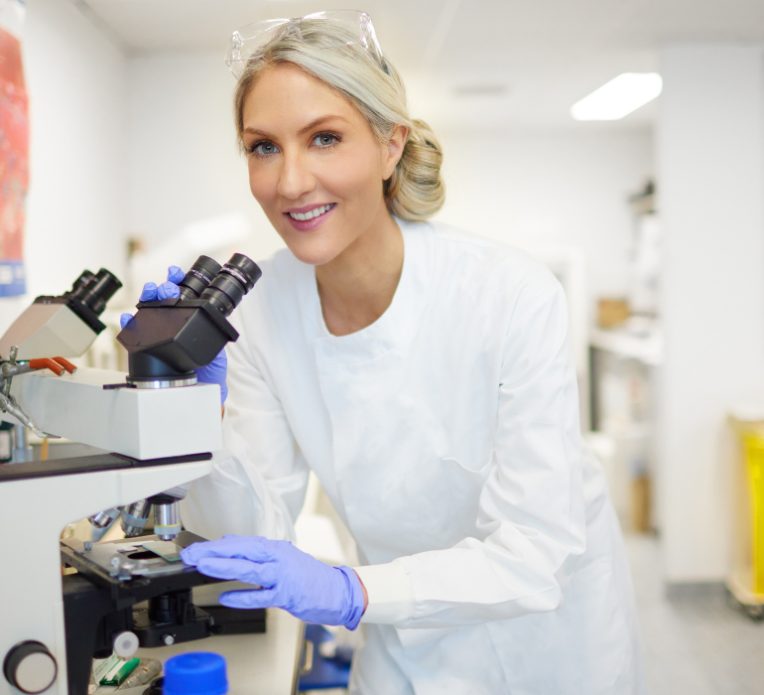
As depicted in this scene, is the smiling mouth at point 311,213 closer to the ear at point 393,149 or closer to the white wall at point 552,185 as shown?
the ear at point 393,149

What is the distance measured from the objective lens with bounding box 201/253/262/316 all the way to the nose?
0.27 meters

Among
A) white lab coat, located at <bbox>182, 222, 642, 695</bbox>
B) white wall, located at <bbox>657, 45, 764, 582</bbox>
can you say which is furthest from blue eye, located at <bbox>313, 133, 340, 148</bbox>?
white wall, located at <bbox>657, 45, 764, 582</bbox>

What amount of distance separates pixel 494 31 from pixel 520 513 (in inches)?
107

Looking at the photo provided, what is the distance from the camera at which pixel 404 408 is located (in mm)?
1292

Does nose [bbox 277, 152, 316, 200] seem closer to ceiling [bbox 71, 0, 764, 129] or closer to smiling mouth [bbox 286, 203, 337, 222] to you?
smiling mouth [bbox 286, 203, 337, 222]

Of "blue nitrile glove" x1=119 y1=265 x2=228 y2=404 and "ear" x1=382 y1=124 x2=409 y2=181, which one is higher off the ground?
"ear" x1=382 y1=124 x2=409 y2=181

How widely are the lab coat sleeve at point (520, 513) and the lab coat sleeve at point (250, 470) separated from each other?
255 millimetres

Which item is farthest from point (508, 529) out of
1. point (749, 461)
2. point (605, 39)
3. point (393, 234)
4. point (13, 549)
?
point (605, 39)

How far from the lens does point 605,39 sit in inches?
140

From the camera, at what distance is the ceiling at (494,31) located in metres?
3.03

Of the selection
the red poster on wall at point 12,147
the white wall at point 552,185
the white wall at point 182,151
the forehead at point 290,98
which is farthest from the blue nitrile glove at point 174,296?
the white wall at point 552,185

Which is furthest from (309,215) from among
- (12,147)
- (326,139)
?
(12,147)

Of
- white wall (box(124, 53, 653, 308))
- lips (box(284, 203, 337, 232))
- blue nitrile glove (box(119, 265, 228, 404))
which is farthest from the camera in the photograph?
white wall (box(124, 53, 653, 308))

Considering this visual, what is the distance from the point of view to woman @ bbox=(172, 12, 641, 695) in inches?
44.2
